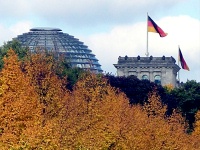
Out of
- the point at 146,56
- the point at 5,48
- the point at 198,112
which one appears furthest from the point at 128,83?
the point at 146,56

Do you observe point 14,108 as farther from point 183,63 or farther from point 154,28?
point 183,63

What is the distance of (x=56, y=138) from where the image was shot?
187 ft

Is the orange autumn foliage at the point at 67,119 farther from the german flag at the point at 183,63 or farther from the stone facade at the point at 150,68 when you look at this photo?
the stone facade at the point at 150,68

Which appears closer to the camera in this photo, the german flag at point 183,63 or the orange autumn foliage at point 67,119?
the orange autumn foliage at point 67,119

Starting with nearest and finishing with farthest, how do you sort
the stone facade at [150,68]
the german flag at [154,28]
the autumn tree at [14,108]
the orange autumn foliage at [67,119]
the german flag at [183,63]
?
the autumn tree at [14,108] → the orange autumn foliage at [67,119] → the german flag at [154,28] → the german flag at [183,63] → the stone facade at [150,68]

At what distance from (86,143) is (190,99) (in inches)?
2307

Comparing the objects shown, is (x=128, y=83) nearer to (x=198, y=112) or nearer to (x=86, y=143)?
(x=198, y=112)

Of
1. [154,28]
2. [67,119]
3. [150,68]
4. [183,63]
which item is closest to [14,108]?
[67,119]

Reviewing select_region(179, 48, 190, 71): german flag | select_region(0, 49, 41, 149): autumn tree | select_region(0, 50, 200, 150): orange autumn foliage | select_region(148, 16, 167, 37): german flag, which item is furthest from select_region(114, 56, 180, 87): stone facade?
select_region(0, 49, 41, 149): autumn tree

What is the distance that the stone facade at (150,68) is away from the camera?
180500 mm

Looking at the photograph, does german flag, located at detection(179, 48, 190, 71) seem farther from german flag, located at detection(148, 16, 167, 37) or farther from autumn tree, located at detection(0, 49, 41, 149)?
autumn tree, located at detection(0, 49, 41, 149)

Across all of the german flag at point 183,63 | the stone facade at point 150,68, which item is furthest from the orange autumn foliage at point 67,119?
the stone facade at point 150,68

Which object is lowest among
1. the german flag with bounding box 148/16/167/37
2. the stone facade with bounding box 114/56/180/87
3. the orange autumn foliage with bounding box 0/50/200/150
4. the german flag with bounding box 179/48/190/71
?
the orange autumn foliage with bounding box 0/50/200/150

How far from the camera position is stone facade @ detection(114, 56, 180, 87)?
180 meters
